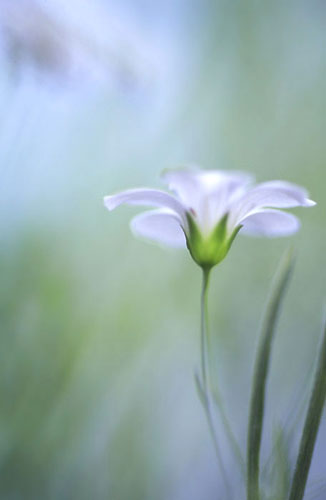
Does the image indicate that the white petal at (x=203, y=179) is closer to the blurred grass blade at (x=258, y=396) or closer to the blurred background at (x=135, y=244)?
the blurred grass blade at (x=258, y=396)

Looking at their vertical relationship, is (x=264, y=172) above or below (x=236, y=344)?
above

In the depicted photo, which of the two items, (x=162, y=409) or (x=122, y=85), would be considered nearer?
(x=122, y=85)

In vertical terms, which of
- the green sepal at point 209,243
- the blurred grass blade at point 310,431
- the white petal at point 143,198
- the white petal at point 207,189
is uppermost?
the white petal at point 207,189

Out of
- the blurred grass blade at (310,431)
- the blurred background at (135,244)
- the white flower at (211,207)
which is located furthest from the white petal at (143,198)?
the blurred background at (135,244)

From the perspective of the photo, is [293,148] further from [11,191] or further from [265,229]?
[265,229]

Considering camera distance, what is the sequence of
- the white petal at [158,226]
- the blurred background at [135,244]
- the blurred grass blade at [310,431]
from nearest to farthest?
the blurred grass blade at [310,431] < the white petal at [158,226] < the blurred background at [135,244]

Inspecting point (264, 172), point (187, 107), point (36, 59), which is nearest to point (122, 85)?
point (36, 59)

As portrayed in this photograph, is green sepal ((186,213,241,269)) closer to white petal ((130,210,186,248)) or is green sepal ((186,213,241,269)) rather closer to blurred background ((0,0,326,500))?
white petal ((130,210,186,248))
